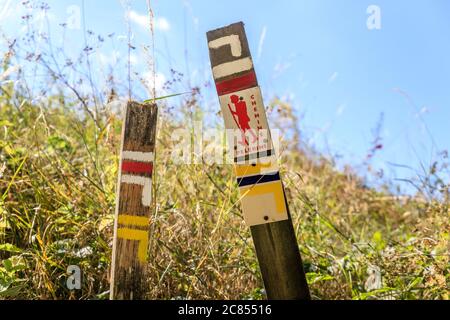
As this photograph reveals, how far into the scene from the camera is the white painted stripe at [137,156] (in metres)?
1.87

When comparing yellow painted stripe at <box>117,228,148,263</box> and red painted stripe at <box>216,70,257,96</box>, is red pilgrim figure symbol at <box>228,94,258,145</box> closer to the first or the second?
red painted stripe at <box>216,70,257,96</box>

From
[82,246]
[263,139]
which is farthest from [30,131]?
[263,139]

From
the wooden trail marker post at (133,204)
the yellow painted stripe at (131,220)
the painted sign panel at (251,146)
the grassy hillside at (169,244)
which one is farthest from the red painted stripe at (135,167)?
the grassy hillside at (169,244)

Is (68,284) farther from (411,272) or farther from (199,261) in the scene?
(411,272)

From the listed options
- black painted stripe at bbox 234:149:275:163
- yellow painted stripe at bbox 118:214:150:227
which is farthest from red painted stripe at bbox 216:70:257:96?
yellow painted stripe at bbox 118:214:150:227

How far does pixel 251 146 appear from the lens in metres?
2.21

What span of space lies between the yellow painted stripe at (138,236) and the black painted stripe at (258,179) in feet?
1.68

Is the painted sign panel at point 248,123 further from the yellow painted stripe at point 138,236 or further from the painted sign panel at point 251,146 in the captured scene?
the yellow painted stripe at point 138,236

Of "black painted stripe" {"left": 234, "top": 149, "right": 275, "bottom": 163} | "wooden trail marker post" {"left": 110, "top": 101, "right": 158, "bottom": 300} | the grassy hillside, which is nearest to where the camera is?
"wooden trail marker post" {"left": 110, "top": 101, "right": 158, "bottom": 300}

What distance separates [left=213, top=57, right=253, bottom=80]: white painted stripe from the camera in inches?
88.4

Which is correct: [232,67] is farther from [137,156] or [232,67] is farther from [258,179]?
[137,156]

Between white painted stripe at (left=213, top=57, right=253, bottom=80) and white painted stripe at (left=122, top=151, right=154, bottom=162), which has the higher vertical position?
white painted stripe at (left=213, top=57, right=253, bottom=80)

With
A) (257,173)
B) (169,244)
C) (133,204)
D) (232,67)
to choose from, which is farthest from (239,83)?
(169,244)

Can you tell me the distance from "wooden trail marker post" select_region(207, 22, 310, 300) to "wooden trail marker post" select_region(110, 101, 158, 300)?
423mm
